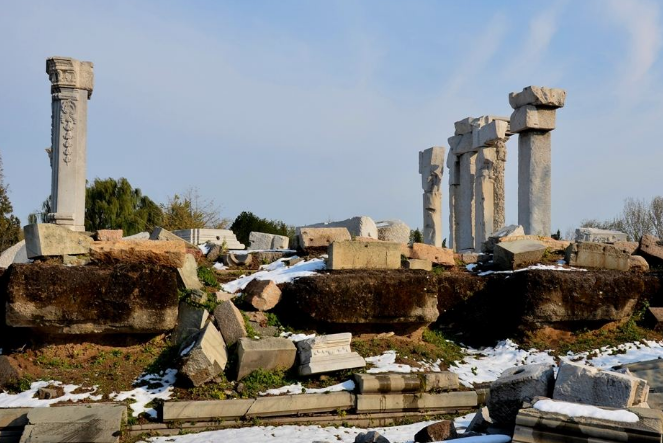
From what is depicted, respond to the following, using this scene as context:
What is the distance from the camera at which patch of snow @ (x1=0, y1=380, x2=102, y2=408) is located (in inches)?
320

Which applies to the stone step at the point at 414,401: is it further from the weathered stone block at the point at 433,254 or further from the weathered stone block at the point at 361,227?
the weathered stone block at the point at 361,227

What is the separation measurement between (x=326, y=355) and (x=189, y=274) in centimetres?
247

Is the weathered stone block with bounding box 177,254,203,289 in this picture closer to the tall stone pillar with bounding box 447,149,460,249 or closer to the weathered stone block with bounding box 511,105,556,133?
the weathered stone block with bounding box 511,105,556,133

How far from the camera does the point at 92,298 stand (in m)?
9.23

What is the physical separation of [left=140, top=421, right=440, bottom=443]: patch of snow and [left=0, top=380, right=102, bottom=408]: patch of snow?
4.20 ft

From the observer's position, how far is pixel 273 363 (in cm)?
901

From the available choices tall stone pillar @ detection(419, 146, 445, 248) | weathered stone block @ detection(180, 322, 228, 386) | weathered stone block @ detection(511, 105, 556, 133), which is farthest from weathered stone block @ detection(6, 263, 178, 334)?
tall stone pillar @ detection(419, 146, 445, 248)

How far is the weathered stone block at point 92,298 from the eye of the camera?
9000 mm

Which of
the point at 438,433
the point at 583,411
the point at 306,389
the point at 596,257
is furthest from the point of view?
the point at 596,257

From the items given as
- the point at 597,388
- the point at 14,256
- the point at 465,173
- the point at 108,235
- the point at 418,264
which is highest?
the point at 465,173

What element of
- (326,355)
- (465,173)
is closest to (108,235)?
(326,355)

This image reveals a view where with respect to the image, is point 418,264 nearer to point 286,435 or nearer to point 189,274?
point 189,274

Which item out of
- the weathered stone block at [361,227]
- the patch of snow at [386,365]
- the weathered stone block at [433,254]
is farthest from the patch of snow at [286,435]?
the weathered stone block at [361,227]

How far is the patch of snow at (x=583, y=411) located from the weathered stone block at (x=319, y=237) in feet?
22.9
